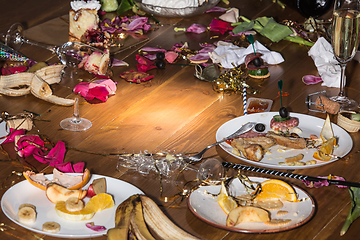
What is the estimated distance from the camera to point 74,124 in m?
1.53

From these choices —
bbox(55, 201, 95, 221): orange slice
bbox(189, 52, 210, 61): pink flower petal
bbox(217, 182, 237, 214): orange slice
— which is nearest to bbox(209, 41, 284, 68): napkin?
bbox(189, 52, 210, 61): pink flower petal

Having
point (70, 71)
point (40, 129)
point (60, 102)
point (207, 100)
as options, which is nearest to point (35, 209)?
point (40, 129)

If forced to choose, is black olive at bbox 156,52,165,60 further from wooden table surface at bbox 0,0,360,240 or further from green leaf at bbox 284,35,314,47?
green leaf at bbox 284,35,314,47

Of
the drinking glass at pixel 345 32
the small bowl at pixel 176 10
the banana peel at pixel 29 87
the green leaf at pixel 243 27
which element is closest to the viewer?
the drinking glass at pixel 345 32

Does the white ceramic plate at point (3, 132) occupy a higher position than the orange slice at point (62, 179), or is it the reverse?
the orange slice at point (62, 179)

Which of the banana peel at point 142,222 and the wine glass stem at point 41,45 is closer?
the banana peel at point 142,222

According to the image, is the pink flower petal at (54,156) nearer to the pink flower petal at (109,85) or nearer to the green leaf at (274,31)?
the pink flower petal at (109,85)

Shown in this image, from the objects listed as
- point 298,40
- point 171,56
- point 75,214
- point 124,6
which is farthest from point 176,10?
point 75,214

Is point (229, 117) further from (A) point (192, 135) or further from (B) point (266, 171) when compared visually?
(B) point (266, 171)

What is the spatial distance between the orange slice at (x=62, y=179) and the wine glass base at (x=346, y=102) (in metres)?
0.93

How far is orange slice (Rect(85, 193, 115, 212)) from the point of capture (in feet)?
3.46

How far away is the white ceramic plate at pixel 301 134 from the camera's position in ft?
4.12

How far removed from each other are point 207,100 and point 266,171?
54 centimetres

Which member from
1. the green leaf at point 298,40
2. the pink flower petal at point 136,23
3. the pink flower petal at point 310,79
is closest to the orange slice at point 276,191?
the pink flower petal at point 310,79
